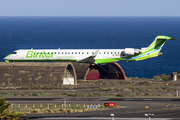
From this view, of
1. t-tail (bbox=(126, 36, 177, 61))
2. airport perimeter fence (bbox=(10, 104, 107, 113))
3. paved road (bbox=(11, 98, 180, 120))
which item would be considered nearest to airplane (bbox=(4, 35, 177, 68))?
t-tail (bbox=(126, 36, 177, 61))

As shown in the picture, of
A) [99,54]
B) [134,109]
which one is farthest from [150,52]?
[134,109]

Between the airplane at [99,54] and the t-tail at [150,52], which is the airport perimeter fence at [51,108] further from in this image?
the t-tail at [150,52]

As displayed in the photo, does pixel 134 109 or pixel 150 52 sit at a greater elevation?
pixel 150 52

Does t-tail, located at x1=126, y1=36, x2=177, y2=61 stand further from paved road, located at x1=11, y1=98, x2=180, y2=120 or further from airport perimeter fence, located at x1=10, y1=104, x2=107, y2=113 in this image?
airport perimeter fence, located at x1=10, y1=104, x2=107, y2=113

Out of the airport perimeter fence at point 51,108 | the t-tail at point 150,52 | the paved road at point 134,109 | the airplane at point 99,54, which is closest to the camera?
the paved road at point 134,109

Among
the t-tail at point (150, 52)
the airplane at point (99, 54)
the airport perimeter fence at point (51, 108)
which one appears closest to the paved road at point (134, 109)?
the airport perimeter fence at point (51, 108)

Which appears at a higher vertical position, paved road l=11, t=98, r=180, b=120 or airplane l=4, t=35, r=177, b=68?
airplane l=4, t=35, r=177, b=68

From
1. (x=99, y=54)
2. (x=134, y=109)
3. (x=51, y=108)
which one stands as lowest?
(x=134, y=109)

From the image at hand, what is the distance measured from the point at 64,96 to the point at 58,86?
13164 mm

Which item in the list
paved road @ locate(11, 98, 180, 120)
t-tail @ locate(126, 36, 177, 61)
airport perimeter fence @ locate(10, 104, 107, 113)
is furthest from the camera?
t-tail @ locate(126, 36, 177, 61)

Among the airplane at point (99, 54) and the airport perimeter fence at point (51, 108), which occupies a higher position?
the airplane at point (99, 54)

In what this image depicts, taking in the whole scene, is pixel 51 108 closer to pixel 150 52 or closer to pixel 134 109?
pixel 134 109

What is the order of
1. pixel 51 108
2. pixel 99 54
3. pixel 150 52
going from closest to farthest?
1. pixel 51 108
2. pixel 99 54
3. pixel 150 52

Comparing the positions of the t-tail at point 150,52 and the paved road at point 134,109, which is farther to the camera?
the t-tail at point 150,52
